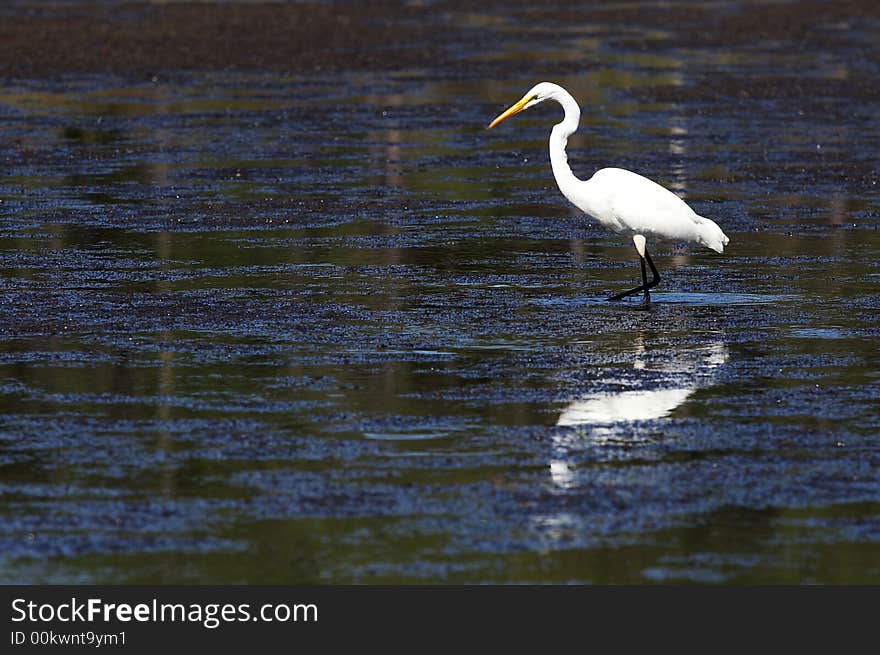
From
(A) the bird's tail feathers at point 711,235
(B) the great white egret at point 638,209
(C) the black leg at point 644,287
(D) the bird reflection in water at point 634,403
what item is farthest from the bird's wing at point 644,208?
(D) the bird reflection in water at point 634,403

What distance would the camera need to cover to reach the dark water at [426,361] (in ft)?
26.3

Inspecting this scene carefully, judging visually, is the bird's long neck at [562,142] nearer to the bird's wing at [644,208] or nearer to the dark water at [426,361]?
the bird's wing at [644,208]

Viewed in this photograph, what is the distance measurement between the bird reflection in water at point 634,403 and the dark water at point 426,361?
1.0 inches

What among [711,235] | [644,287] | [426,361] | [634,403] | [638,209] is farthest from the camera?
[711,235]

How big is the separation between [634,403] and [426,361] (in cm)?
170

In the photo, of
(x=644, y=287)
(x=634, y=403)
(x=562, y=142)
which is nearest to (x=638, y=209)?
(x=644, y=287)

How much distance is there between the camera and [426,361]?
11617 mm

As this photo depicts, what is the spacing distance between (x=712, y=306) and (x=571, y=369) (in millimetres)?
2649

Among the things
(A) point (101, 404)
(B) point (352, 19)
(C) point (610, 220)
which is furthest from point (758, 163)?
(B) point (352, 19)

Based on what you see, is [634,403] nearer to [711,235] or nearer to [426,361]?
[426,361]

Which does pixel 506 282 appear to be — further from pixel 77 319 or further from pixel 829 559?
pixel 829 559

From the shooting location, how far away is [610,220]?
14.5 m

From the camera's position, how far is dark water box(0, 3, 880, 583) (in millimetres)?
8023

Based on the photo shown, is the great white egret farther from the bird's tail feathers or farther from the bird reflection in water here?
the bird reflection in water
